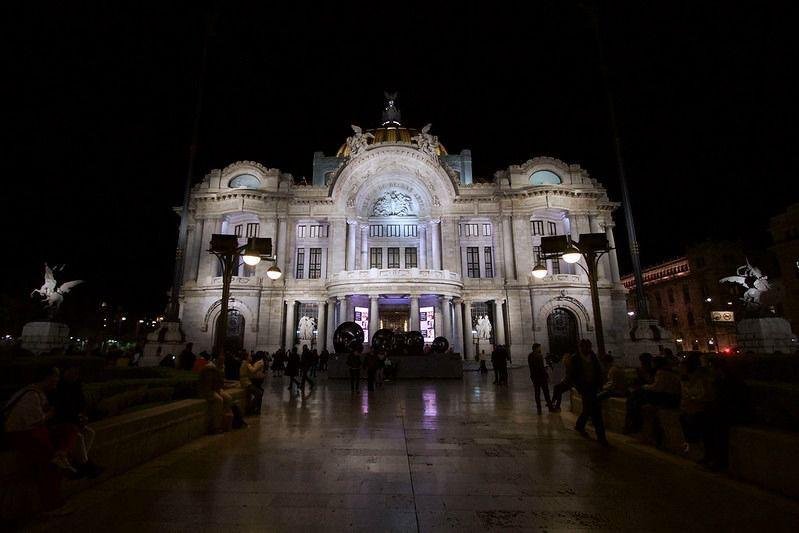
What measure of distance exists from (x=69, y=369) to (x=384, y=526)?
4780mm

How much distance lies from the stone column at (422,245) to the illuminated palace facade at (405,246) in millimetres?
107

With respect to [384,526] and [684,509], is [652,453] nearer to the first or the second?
[684,509]

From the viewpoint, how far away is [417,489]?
15.4 ft

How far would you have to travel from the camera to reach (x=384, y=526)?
3.72 metres

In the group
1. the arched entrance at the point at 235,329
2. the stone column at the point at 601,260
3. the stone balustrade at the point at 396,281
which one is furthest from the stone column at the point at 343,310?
the stone column at the point at 601,260

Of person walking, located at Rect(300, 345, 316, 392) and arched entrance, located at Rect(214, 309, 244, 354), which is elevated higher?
arched entrance, located at Rect(214, 309, 244, 354)

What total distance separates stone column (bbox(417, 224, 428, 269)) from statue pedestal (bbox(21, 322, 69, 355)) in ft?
90.0

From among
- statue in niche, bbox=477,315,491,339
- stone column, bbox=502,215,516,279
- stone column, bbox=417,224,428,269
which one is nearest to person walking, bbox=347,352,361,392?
statue in niche, bbox=477,315,491,339

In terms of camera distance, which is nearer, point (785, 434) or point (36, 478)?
point (36, 478)

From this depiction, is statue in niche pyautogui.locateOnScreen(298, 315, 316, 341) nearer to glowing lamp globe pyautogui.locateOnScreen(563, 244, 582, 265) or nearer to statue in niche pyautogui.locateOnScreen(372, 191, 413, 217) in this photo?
statue in niche pyautogui.locateOnScreen(372, 191, 413, 217)

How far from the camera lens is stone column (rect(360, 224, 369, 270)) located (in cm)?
3775

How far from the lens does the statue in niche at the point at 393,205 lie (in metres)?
39.8

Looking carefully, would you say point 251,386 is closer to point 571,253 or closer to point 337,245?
point 571,253

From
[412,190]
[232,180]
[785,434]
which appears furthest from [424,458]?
[232,180]
